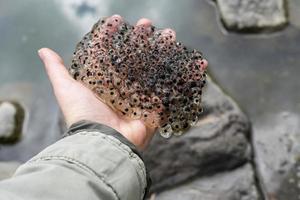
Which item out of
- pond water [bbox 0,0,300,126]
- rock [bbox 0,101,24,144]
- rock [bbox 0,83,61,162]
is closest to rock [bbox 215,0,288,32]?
pond water [bbox 0,0,300,126]

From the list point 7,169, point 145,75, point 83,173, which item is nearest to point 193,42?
point 7,169

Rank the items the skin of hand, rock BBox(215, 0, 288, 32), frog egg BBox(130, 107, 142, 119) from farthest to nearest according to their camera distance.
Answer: rock BBox(215, 0, 288, 32) < frog egg BBox(130, 107, 142, 119) < the skin of hand

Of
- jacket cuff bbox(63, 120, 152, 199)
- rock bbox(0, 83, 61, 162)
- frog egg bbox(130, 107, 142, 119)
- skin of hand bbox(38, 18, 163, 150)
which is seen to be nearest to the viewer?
jacket cuff bbox(63, 120, 152, 199)

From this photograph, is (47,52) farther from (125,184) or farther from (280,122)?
(280,122)

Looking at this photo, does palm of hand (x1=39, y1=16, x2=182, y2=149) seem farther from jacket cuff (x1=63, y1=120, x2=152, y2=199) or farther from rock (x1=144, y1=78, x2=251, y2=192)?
rock (x1=144, y1=78, x2=251, y2=192)

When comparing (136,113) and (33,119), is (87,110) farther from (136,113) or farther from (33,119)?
(33,119)

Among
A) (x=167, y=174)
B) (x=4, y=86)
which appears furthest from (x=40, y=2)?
(x=167, y=174)
